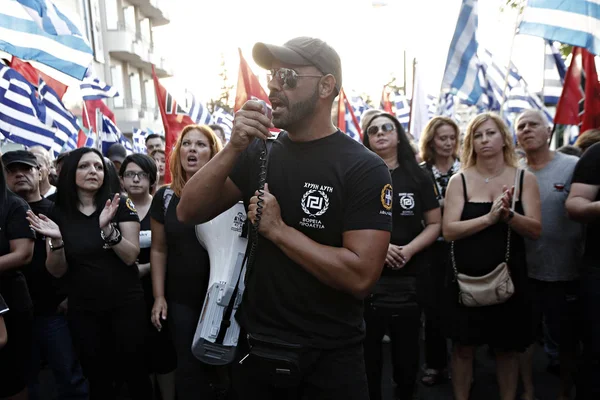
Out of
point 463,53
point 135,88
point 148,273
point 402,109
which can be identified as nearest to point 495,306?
point 148,273

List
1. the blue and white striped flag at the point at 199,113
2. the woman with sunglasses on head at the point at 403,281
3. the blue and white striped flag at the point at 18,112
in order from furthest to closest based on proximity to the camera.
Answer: the blue and white striped flag at the point at 199,113
the blue and white striped flag at the point at 18,112
the woman with sunglasses on head at the point at 403,281

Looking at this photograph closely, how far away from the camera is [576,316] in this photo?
14.4 feet

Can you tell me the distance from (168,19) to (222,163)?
136 ft

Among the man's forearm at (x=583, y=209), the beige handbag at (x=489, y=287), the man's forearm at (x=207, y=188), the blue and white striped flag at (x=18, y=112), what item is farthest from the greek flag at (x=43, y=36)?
the man's forearm at (x=583, y=209)

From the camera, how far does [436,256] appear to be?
17.3 feet

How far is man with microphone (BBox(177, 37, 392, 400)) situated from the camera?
217cm

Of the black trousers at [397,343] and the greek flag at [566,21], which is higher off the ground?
the greek flag at [566,21]

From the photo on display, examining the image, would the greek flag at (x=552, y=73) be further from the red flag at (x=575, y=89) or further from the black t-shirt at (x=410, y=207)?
the black t-shirt at (x=410, y=207)

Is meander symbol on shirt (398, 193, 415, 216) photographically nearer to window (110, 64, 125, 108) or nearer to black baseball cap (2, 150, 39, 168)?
black baseball cap (2, 150, 39, 168)

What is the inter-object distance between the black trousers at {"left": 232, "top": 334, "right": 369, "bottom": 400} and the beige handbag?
6.00 feet

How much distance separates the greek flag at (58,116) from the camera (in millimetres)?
8220

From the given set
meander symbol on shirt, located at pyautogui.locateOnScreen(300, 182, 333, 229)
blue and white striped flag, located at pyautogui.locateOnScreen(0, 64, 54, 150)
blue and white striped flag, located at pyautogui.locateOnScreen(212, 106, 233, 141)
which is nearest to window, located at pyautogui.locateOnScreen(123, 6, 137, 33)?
blue and white striped flag, located at pyautogui.locateOnScreen(212, 106, 233, 141)

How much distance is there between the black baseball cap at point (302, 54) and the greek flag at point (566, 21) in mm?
3706

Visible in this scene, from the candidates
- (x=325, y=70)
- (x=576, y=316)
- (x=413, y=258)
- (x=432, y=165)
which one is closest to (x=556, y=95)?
(x=432, y=165)
